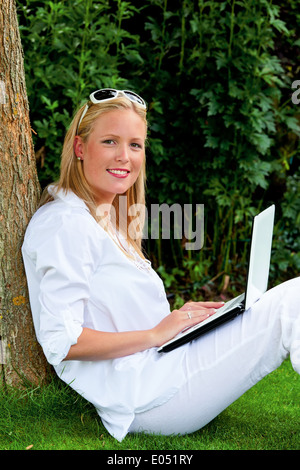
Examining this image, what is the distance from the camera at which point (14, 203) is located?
2.39m

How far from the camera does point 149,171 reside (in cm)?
420

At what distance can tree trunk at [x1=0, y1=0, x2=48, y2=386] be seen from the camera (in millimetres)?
2375

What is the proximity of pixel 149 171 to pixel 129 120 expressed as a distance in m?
1.89

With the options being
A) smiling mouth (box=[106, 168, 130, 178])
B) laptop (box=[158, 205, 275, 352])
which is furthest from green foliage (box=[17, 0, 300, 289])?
laptop (box=[158, 205, 275, 352])

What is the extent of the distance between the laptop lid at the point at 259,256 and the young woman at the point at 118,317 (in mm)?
78

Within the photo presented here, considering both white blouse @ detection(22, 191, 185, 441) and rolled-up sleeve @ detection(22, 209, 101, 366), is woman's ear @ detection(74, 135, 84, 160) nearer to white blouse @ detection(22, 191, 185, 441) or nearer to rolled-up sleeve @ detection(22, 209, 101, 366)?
white blouse @ detection(22, 191, 185, 441)

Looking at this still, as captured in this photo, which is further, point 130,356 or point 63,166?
point 63,166

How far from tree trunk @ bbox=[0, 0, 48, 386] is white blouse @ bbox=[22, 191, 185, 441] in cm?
13

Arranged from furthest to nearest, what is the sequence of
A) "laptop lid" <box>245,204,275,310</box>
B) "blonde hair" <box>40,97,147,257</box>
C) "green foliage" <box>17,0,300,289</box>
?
"green foliage" <box>17,0,300,289</box> < "blonde hair" <box>40,97,147,257</box> < "laptop lid" <box>245,204,275,310</box>

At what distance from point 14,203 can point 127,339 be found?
72cm

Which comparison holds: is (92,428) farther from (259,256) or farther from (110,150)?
(110,150)

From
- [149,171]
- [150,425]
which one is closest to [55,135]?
[149,171]

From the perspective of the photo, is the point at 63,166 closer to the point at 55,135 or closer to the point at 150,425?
the point at 150,425

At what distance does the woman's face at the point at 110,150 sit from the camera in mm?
2291
